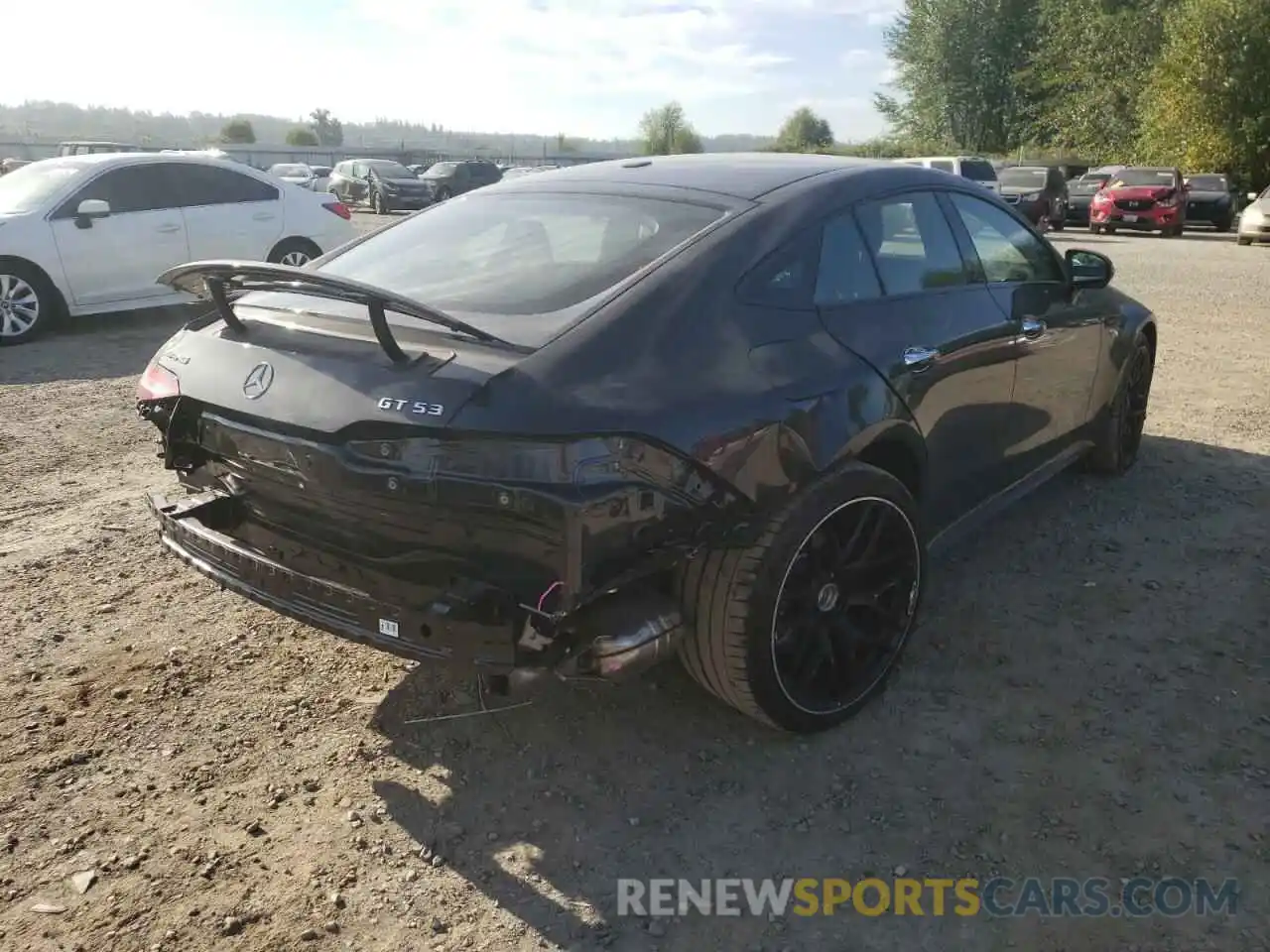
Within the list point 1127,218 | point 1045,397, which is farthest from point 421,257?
point 1127,218

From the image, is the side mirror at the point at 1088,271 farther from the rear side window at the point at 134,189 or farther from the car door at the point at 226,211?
the rear side window at the point at 134,189

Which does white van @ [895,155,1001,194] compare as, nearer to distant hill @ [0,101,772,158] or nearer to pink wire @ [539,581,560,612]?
pink wire @ [539,581,560,612]

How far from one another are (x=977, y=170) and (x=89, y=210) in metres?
16.3

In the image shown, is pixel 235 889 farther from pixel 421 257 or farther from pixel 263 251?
pixel 263 251

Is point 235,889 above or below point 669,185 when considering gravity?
below

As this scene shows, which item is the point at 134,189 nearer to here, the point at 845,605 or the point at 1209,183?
the point at 845,605

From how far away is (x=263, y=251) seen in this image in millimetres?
9781

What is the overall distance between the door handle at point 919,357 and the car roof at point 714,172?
0.65 m

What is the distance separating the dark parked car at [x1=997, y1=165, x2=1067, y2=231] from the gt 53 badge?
845 inches

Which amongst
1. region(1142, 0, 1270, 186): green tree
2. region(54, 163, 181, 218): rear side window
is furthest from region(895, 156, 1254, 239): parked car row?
region(54, 163, 181, 218): rear side window

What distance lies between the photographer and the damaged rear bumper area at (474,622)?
235cm

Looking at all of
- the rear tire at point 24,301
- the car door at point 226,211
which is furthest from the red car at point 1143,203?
the rear tire at point 24,301

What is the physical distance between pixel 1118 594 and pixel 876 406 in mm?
1640

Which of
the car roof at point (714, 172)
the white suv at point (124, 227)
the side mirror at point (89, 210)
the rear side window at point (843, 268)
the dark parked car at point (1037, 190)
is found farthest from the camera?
the dark parked car at point (1037, 190)
